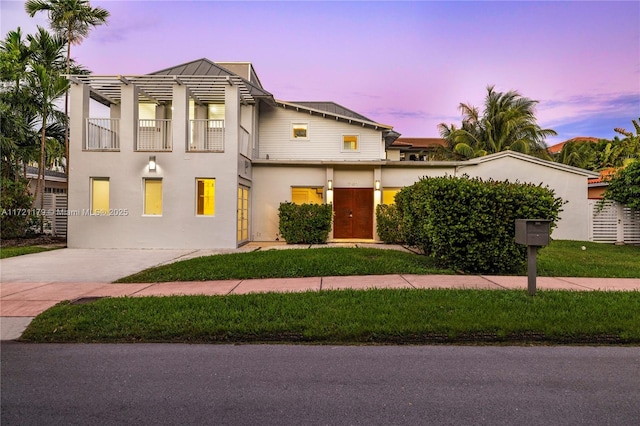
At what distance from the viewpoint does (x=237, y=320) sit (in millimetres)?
4789

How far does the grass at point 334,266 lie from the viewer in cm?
799

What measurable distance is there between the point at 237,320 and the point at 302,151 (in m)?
13.3

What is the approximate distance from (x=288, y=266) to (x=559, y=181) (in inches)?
535

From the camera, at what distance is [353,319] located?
476 centimetres

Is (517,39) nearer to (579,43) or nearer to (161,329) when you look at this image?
(579,43)

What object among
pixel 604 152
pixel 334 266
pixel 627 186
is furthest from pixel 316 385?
pixel 604 152

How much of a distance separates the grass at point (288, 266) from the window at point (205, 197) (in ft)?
13.4

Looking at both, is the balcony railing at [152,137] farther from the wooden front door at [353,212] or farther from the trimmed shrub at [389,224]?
the trimmed shrub at [389,224]

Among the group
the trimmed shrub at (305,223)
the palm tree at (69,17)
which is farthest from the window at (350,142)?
the palm tree at (69,17)

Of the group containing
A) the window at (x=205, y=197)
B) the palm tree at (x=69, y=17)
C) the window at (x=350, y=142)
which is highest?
the palm tree at (x=69, y=17)

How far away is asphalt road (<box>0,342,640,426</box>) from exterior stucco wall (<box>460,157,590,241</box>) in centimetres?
1292

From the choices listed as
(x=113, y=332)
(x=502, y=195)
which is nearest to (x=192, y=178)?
(x=113, y=332)

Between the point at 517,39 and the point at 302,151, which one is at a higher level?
the point at 517,39

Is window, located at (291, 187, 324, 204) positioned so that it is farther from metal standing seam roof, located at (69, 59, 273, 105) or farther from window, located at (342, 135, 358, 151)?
metal standing seam roof, located at (69, 59, 273, 105)
